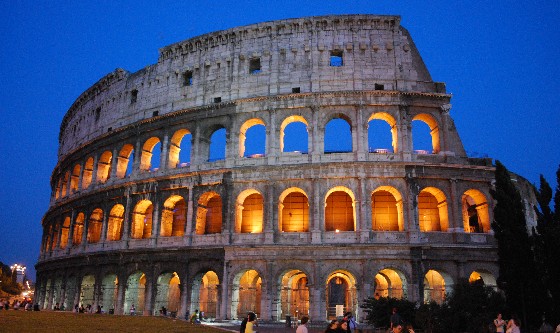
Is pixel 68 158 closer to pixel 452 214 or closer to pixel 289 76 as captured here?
pixel 289 76

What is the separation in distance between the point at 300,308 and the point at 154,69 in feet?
59.3

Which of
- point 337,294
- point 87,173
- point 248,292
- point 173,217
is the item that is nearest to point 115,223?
point 173,217

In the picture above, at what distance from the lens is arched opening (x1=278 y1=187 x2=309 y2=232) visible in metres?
25.0

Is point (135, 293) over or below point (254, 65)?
below

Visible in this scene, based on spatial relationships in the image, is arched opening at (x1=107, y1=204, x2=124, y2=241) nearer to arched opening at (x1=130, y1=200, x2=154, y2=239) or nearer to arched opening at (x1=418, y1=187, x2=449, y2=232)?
arched opening at (x1=130, y1=200, x2=154, y2=239)

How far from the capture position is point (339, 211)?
81.6ft

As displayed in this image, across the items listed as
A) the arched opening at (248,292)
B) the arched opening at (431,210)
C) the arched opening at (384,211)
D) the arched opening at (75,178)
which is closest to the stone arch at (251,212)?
the arched opening at (248,292)

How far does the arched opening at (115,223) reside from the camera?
28.8 meters

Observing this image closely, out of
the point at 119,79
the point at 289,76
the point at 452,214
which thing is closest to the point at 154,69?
the point at 119,79

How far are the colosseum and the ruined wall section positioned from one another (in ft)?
0.26

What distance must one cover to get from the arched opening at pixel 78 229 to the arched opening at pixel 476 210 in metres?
Result: 24.9

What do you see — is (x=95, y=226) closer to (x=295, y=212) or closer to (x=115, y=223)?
(x=115, y=223)

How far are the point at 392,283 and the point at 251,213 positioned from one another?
860 cm

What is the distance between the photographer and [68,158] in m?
35.8
